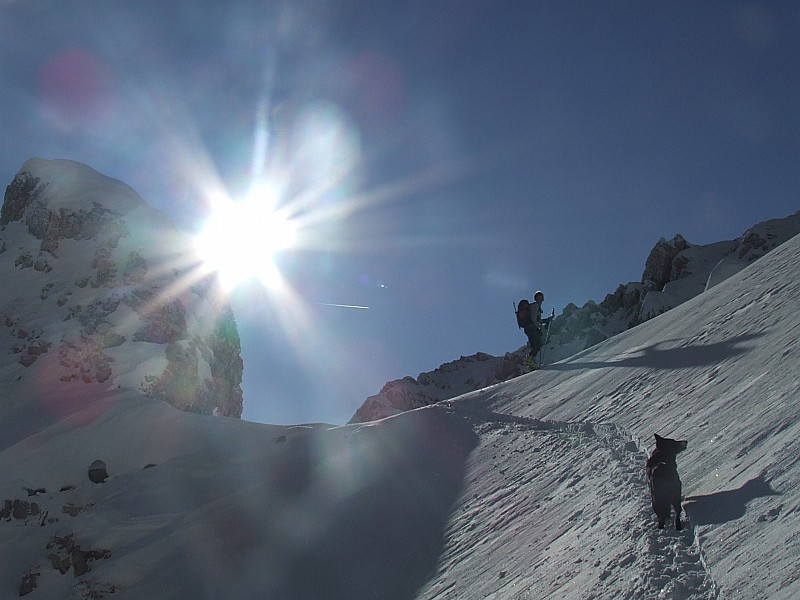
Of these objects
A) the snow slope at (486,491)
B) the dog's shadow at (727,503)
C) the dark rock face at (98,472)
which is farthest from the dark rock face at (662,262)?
the dog's shadow at (727,503)

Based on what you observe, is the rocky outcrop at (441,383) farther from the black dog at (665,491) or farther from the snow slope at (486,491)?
the black dog at (665,491)

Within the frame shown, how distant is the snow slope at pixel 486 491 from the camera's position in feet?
18.4

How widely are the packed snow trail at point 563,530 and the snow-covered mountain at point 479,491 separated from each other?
3 centimetres

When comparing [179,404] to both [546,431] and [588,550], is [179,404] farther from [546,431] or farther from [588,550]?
[588,550]

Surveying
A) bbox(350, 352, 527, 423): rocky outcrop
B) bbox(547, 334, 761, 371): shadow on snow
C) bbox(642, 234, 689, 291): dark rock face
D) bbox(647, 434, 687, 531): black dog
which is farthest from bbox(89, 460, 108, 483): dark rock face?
bbox(642, 234, 689, 291): dark rock face

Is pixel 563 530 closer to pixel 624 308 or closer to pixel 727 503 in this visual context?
pixel 727 503

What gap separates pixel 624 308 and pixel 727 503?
52893 millimetres

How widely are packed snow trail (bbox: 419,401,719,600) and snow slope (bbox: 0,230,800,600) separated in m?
0.03

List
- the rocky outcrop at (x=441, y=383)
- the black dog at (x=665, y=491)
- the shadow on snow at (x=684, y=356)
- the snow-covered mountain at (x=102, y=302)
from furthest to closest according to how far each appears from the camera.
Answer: the rocky outcrop at (x=441, y=383), the snow-covered mountain at (x=102, y=302), the shadow on snow at (x=684, y=356), the black dog at (x=665, y=491)

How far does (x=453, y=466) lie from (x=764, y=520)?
742 centimetres

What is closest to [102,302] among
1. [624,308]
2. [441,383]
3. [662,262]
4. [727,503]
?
[727,503]

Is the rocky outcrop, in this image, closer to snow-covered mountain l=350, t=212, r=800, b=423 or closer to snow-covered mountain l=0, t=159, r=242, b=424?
snow-covered mountain l=350, t=212, r=800, b=423

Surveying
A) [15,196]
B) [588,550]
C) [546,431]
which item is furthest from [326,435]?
[15,196]

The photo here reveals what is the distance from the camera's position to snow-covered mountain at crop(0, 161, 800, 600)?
18.5ft
